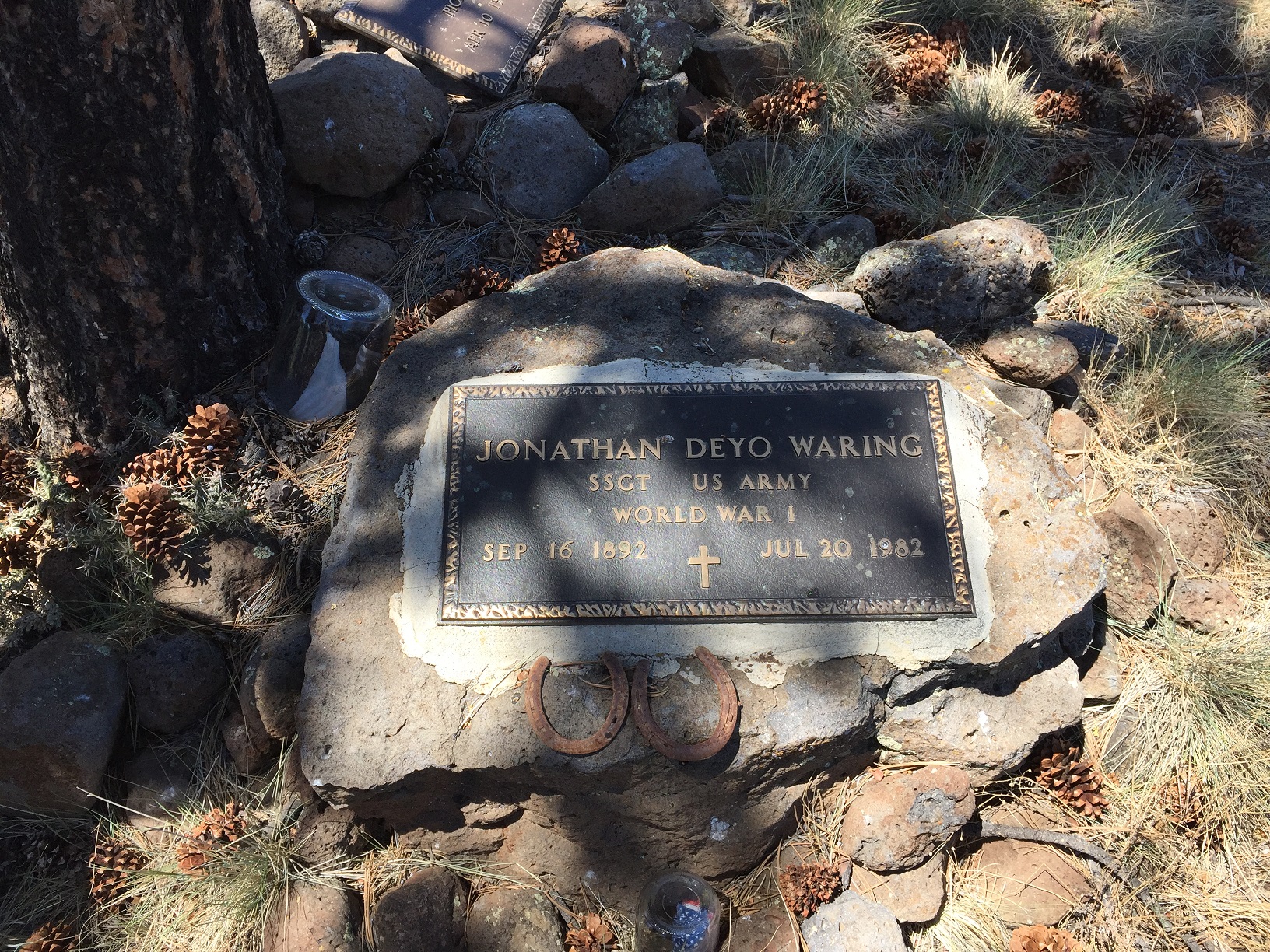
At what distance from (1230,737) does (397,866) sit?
254cm

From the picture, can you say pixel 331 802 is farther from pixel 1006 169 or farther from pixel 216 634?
pixel 1006 169

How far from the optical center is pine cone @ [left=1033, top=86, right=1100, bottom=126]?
189 inches

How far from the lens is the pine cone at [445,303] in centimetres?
335

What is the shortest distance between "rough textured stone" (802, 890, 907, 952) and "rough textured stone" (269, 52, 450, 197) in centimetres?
332

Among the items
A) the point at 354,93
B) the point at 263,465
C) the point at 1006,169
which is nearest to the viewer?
the point at 263,465

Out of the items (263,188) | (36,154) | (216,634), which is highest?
(36,154)

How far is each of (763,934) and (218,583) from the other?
197cm

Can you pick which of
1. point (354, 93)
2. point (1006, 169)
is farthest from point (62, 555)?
point (1006, 169)

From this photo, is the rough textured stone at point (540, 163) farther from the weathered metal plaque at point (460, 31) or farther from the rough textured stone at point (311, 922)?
the rough textured stone at point (311, 922)

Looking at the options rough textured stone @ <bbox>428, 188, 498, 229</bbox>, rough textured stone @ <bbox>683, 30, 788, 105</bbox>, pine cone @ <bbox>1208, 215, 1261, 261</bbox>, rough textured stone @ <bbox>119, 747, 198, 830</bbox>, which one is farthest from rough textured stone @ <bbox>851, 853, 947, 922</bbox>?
rough textured stone @ <bbox>683, 30, 788, 105</bbox>

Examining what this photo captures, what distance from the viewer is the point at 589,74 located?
4.34m

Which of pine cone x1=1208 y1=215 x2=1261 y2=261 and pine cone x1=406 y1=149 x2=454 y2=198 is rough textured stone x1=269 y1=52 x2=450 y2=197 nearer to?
pine cone x1=406 y1=149 x2=454 y2=198

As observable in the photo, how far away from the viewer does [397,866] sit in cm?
263

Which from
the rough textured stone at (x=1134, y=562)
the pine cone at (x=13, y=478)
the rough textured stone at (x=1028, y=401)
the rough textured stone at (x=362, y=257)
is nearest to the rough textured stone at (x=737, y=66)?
the rough textured stone at (x=362, y=257)
